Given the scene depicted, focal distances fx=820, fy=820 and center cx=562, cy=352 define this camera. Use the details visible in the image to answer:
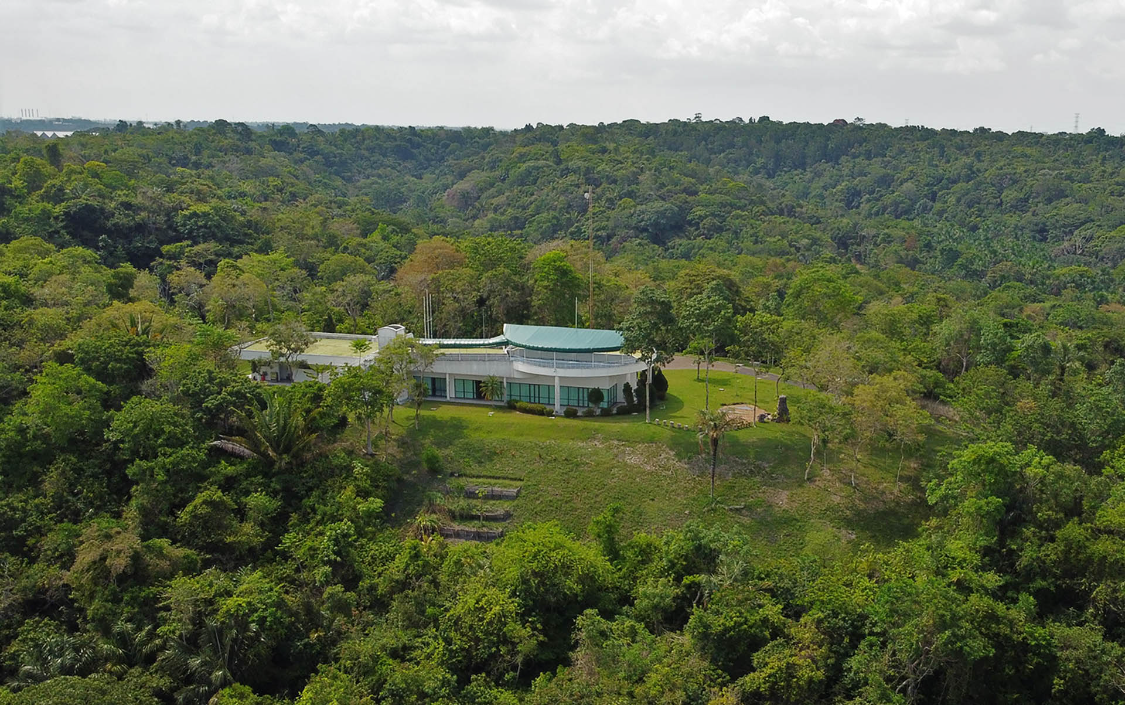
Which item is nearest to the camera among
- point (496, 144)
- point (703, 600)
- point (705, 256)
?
point (703, 600)

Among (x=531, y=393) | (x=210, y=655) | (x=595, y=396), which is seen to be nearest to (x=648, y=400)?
(x=595, y=396)

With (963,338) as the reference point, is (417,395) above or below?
below

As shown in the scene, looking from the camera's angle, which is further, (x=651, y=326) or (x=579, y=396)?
(x=579, y=396)

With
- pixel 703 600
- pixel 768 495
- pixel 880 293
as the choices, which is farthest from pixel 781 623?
pixel 880 293

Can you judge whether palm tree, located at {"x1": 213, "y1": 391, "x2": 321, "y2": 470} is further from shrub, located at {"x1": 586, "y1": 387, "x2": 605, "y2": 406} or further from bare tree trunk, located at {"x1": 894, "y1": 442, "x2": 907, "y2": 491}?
bare tree trunk, located at {"x1": 894, "y1": 442, "x2": 907, "y2": 491}

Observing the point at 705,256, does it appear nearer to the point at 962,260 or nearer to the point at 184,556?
the point at 962,260

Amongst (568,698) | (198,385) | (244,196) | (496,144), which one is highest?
(496,144)

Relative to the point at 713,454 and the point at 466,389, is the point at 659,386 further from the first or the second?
the point at 466,389
